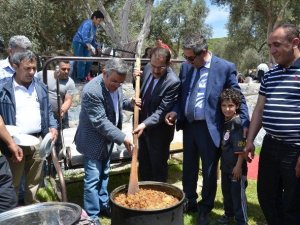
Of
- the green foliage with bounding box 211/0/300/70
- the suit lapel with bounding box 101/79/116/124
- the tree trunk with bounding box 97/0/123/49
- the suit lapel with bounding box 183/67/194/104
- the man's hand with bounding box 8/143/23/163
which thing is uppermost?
the green foliage with bounding box 211/0/300/70

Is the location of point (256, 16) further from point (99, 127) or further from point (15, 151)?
point (15, 151)

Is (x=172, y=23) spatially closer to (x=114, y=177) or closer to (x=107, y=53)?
(x=107, y=53)

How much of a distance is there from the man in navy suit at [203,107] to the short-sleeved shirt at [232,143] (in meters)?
0.06

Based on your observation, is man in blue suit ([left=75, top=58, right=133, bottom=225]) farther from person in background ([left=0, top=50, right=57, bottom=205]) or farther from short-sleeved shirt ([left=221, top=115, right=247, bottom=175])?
short-sleeved shirt ([left=221, top=115, right=247, bottom=175])

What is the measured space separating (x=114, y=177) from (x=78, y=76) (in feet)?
14.9

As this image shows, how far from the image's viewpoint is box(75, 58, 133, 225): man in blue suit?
137 inches

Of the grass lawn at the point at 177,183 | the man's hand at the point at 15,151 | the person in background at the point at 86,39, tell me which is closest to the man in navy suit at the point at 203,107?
the grass lawn at the point at 177,183

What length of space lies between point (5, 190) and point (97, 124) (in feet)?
3.33

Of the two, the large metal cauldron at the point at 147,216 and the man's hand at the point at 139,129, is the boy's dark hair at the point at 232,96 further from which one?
the large metal cauldron at the point at 147,216

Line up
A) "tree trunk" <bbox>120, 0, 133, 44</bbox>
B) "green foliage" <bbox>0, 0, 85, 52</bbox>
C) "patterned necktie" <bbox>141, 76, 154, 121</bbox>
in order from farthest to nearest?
"green foliage" <bbox>0, 0, 85, 52</bbox>, "tree trunk" <bbox>120, 0, 133, 44</bbox>, "patterned necktie" <bbox>141, 76, 154, 121</bbox>

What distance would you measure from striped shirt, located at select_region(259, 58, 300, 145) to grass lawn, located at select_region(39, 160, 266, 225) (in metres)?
1.43

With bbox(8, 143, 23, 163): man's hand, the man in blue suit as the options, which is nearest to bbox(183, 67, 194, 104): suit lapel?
the man in blue suit

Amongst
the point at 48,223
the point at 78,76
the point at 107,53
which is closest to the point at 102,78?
the point at 48,223

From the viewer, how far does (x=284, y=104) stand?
3.07 metres
